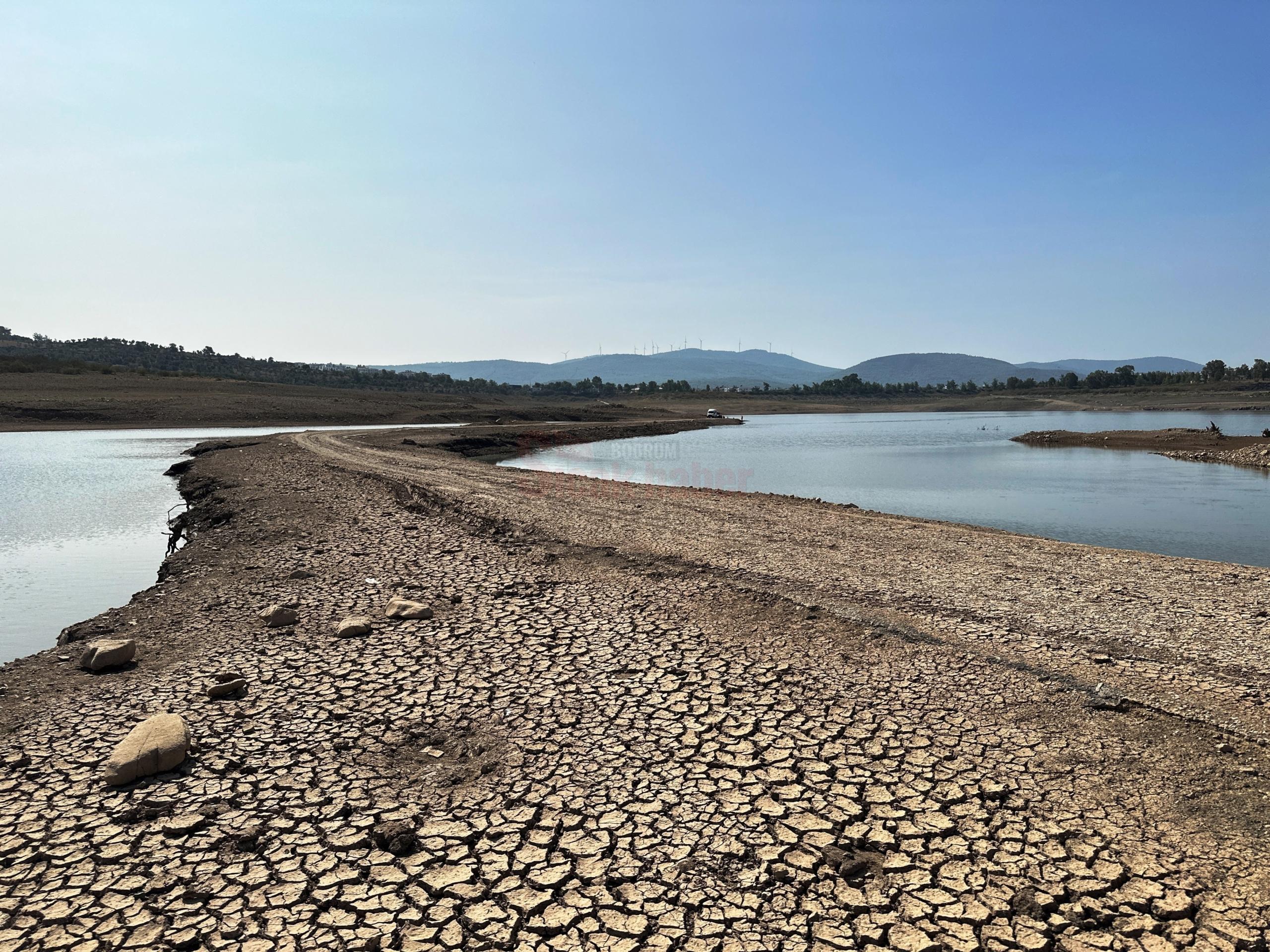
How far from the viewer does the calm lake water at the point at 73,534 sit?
9625 millimetres

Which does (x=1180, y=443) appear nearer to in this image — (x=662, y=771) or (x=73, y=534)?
(x=662, y=771)

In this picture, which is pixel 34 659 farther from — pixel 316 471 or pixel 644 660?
pixel 316 471

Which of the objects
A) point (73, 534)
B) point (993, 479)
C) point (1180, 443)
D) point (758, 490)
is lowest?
point (73, 534)

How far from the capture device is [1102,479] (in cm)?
2631

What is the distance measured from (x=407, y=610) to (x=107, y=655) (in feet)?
8.87

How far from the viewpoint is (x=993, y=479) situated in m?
27.2

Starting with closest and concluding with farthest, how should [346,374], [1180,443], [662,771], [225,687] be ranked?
[662,771]
[225,687]
[1180,443]
[346,374]

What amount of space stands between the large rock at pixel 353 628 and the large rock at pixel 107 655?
1799mm

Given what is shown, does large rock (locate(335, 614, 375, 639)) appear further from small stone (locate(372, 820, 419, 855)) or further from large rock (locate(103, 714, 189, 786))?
small stone (locate(372, 820, 419, 855))

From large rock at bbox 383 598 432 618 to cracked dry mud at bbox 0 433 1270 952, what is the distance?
128mm

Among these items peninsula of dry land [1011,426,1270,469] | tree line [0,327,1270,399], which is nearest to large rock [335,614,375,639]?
peninsula of dry land [1011,426,1270,469]

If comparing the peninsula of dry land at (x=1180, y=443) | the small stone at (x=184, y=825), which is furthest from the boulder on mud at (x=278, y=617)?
the peninsula of dry land at (x=1180, y=443)

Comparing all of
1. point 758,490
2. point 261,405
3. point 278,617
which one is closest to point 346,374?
point 261,405

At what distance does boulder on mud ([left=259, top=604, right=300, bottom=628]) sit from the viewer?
7.55 m
